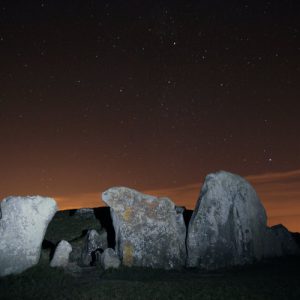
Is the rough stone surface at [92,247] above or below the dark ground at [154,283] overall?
above

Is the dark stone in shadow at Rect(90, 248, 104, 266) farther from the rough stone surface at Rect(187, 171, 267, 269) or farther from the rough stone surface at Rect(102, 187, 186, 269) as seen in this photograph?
the rough stone surface at Rect(187, 171, 267, 269)

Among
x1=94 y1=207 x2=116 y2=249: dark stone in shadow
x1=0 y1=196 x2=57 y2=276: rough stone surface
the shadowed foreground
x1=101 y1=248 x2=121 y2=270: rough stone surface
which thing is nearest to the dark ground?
the shadowed foreground

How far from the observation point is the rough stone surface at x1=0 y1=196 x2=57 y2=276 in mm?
26375

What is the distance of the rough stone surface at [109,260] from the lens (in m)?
27.8

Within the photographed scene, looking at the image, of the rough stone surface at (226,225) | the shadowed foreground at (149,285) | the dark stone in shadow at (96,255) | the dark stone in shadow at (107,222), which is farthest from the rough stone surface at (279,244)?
the dark stone in shadow at (96,255)

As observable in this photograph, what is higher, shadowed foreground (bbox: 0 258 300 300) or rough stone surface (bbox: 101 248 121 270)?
rough stone surface (bbox: 101 248 121 270)

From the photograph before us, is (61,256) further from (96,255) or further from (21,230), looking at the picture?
(96,255)

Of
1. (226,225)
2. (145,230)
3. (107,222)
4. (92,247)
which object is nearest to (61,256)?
(92,247)

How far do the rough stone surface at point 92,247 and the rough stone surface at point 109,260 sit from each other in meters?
1.88

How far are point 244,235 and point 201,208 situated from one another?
11.6 ft

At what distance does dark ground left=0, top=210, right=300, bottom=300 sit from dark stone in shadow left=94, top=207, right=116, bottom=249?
16.0 ft

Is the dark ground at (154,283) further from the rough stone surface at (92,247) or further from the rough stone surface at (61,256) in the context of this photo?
the rough stone surface at (92,247)

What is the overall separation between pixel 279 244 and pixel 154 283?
564 inches

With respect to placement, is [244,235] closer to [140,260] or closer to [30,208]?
[140,260]
